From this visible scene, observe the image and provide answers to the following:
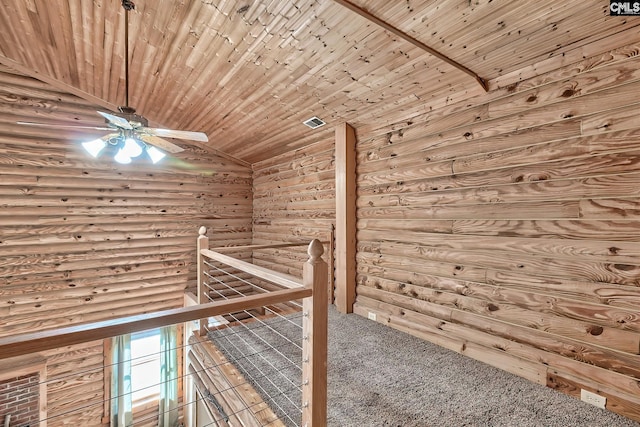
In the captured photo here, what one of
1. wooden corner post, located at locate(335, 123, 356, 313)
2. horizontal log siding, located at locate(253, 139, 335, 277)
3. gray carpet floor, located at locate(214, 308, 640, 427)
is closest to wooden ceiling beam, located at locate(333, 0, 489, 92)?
wooden corner post, located at locate(335, 123, 356, 313)

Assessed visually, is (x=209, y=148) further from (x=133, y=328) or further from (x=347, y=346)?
(x=133, y=328)

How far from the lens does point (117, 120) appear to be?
2273 millimetres

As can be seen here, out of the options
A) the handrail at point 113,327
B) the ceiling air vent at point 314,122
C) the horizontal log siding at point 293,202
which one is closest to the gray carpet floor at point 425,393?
the handrail at point 113,327

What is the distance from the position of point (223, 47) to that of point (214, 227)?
375 cm

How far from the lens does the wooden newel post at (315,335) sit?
1.52 m

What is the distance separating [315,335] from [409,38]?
2099 millimetres

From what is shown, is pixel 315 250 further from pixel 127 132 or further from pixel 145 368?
pixel 145 368

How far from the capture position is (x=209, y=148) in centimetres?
567

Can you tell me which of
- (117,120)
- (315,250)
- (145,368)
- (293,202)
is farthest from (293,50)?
(145,368)

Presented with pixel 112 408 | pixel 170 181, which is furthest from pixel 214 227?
pixel 112 408

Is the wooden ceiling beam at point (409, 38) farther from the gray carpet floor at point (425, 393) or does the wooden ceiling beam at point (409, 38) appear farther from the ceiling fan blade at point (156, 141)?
the gray carpet floor at point (425, 393)

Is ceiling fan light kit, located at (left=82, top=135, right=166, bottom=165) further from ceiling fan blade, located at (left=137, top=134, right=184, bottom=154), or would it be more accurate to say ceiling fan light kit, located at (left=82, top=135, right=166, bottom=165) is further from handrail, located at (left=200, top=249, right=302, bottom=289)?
handrail, located at (left=200, top=249, right=302, bottom=289)

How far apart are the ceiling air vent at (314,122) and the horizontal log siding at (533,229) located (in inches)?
40.7

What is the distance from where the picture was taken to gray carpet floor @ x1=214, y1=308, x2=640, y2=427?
1.83m
